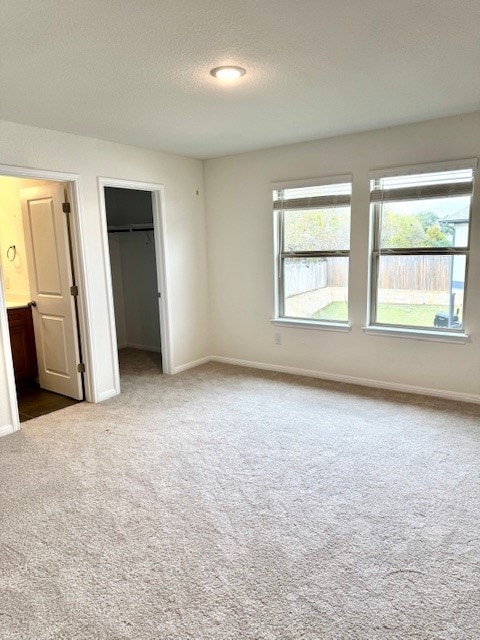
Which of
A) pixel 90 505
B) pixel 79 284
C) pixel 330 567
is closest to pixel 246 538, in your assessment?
pixel 330 567

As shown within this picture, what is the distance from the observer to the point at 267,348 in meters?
5.14

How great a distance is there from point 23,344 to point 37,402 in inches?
29.6

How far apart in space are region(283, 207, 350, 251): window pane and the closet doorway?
2017 millimetres

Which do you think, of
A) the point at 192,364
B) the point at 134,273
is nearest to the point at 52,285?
the point at 192,364

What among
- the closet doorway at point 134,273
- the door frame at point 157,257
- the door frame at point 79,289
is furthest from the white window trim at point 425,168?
the closet doorway at point 134,273

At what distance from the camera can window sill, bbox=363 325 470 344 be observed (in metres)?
3.90

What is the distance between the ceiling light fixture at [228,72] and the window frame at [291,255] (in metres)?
1.97

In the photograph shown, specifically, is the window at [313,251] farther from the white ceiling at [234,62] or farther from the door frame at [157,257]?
the door frame at [157,257]

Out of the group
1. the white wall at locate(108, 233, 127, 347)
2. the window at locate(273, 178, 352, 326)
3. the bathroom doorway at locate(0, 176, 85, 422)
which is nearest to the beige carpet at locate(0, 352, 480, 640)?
the bathroom doorway at locate(0, 176, 85, 422)

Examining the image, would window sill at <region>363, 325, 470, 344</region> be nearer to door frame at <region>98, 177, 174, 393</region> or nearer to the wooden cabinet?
door frame at <region>98, 177, 174, 393</region>

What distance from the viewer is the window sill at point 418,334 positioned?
12.8 ft

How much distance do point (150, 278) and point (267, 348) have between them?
2128mm

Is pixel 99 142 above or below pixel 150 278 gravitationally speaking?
above

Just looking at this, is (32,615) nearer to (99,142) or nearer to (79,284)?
(79,284)
